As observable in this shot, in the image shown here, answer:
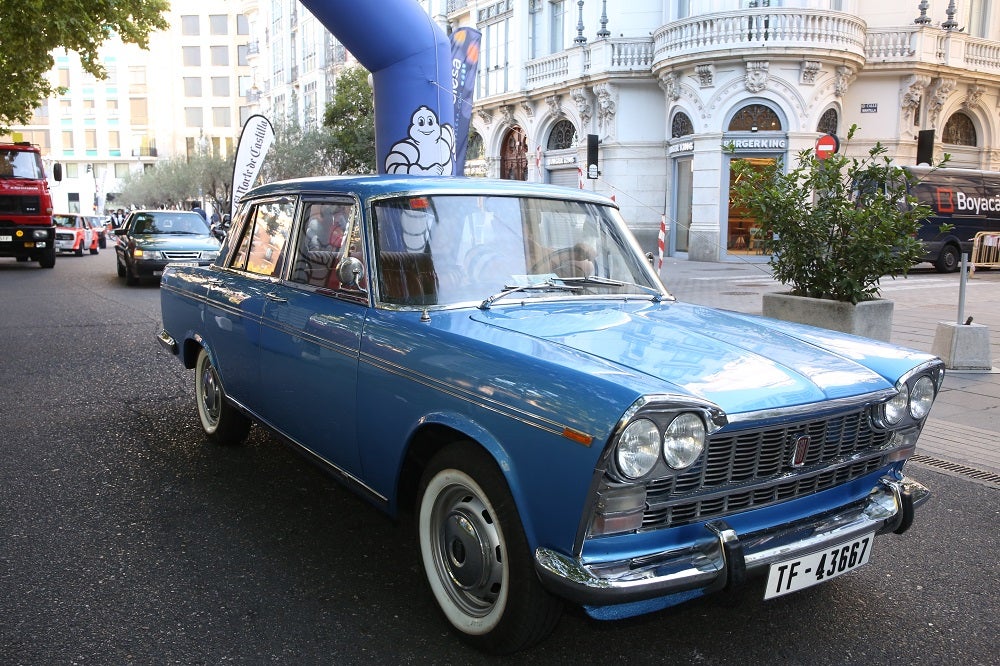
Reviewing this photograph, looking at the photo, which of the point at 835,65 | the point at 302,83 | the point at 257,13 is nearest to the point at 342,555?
the point at 835,65

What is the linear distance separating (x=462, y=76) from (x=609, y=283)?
26.2ft

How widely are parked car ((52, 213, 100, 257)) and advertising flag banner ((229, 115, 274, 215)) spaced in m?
17.2

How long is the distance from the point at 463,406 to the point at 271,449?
2854 millimetres

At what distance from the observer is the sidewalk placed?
218 inches

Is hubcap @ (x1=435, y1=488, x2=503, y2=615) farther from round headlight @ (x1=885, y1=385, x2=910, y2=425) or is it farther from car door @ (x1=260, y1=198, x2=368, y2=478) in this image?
round headlight @ (x1=885, y1=385, x2=910, y2=425)

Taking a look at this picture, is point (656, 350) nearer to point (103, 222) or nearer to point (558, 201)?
point (558, 201)

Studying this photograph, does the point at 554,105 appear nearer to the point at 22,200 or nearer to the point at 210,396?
the point at 22,200

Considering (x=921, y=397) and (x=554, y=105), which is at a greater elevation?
(x=554, y=105)

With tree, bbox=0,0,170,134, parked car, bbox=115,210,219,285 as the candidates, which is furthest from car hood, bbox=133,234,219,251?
tree, bbox=0,0,170,134

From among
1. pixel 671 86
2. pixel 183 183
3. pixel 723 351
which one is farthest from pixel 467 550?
pixel 183 183

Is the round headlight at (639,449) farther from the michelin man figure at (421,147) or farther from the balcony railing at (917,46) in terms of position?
the balcony railing at (917,46)

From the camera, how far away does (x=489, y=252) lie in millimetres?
3621

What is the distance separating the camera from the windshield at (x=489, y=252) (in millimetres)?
3475

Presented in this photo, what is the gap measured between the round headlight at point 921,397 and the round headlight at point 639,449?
51.7 inches
